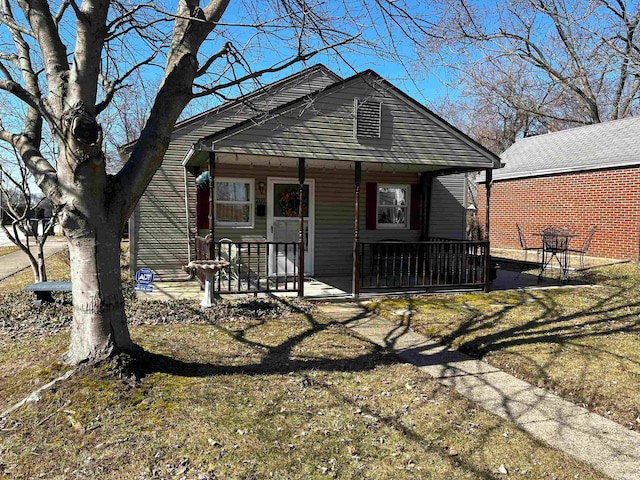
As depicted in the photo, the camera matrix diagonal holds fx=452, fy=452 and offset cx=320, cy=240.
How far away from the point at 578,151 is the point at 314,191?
34.8 ft

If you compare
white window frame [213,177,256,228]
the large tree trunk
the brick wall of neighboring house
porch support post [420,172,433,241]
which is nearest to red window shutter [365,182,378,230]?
porch support post [420,172,433,241]

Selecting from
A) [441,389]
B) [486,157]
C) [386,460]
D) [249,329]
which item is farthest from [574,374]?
[486,157]

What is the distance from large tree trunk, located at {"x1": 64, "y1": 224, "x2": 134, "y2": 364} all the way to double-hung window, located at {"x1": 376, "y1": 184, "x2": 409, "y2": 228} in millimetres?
7886

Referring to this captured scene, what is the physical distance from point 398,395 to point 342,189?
7.13m

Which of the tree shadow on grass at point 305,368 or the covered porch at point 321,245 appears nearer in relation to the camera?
the tree shadow on grass at point 305,368

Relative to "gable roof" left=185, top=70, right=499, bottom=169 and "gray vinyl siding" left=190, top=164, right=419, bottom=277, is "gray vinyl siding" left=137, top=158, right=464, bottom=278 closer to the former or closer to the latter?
"gray vinyl siding" left=190, top=164, right=419, bottom=277

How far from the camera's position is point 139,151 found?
3828 millimetres

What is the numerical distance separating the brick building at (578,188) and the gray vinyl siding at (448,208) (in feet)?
17.7

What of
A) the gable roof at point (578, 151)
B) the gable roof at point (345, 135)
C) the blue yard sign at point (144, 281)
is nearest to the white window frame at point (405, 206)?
the gable roof at point (345, 135)

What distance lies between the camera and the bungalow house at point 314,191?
25.0 ft

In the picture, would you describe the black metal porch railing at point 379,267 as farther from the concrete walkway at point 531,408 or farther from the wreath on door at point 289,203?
the concrete walkway at point 531,408

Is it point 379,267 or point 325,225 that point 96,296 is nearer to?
point 379,267

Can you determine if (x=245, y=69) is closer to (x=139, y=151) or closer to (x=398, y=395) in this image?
(x=139, y=151)

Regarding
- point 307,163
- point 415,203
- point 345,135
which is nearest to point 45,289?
point 307,163
